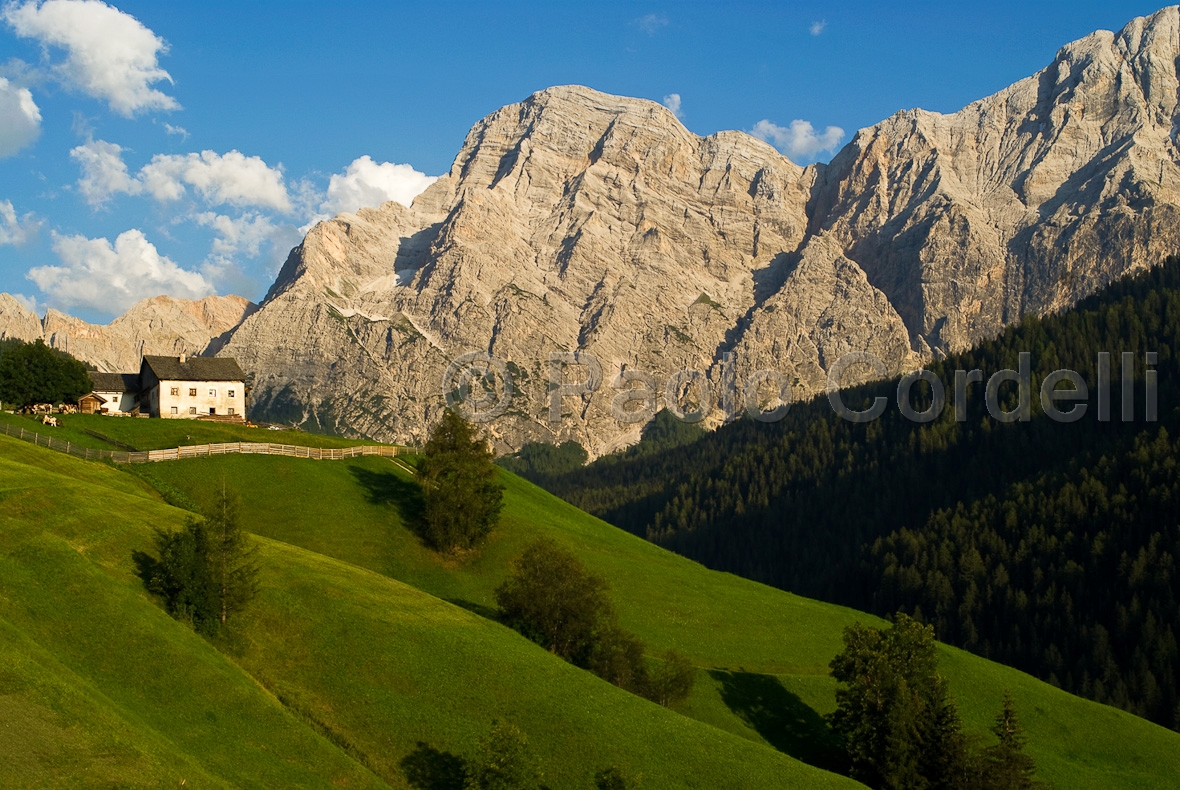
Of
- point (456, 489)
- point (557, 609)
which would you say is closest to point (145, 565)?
point (557, 609)

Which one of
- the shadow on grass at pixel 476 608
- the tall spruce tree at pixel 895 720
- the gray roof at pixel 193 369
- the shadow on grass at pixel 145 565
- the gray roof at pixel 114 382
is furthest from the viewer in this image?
the gray roof at pixel 114 382

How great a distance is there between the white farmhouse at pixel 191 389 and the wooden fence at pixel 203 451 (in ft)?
88.2

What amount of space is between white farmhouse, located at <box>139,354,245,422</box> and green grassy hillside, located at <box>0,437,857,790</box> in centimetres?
6282

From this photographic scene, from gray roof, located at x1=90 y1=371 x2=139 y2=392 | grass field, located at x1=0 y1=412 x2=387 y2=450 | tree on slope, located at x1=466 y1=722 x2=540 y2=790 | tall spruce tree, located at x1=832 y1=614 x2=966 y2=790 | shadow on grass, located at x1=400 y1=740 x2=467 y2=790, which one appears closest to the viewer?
tree on slope, located at x1=466 y1=722 x2=540 y2=790

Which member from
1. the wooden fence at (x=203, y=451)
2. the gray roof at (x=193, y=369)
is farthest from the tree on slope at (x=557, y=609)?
the gray roof at (x=193, y=369)

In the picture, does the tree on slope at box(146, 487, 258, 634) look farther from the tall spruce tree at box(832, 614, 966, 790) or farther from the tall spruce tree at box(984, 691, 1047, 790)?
the tall spruce tree at box(984, 691, 1047, 790)

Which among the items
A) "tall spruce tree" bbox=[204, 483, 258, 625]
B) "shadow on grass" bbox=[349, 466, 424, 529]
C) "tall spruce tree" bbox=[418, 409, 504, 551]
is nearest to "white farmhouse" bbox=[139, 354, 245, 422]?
"shadow on grass" bbox=[349, 466, 424, 529]

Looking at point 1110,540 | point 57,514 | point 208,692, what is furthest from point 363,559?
point 1110,540

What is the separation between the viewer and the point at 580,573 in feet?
254

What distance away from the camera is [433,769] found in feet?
175

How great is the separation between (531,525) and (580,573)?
30.4m

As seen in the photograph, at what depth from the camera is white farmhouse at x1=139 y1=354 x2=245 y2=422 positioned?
133375 millimetres

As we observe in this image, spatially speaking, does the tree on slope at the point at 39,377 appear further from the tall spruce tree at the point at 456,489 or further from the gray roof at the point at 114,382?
the tall spruce tree at the point at 456,489

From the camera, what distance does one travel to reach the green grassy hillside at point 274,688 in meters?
42.5
